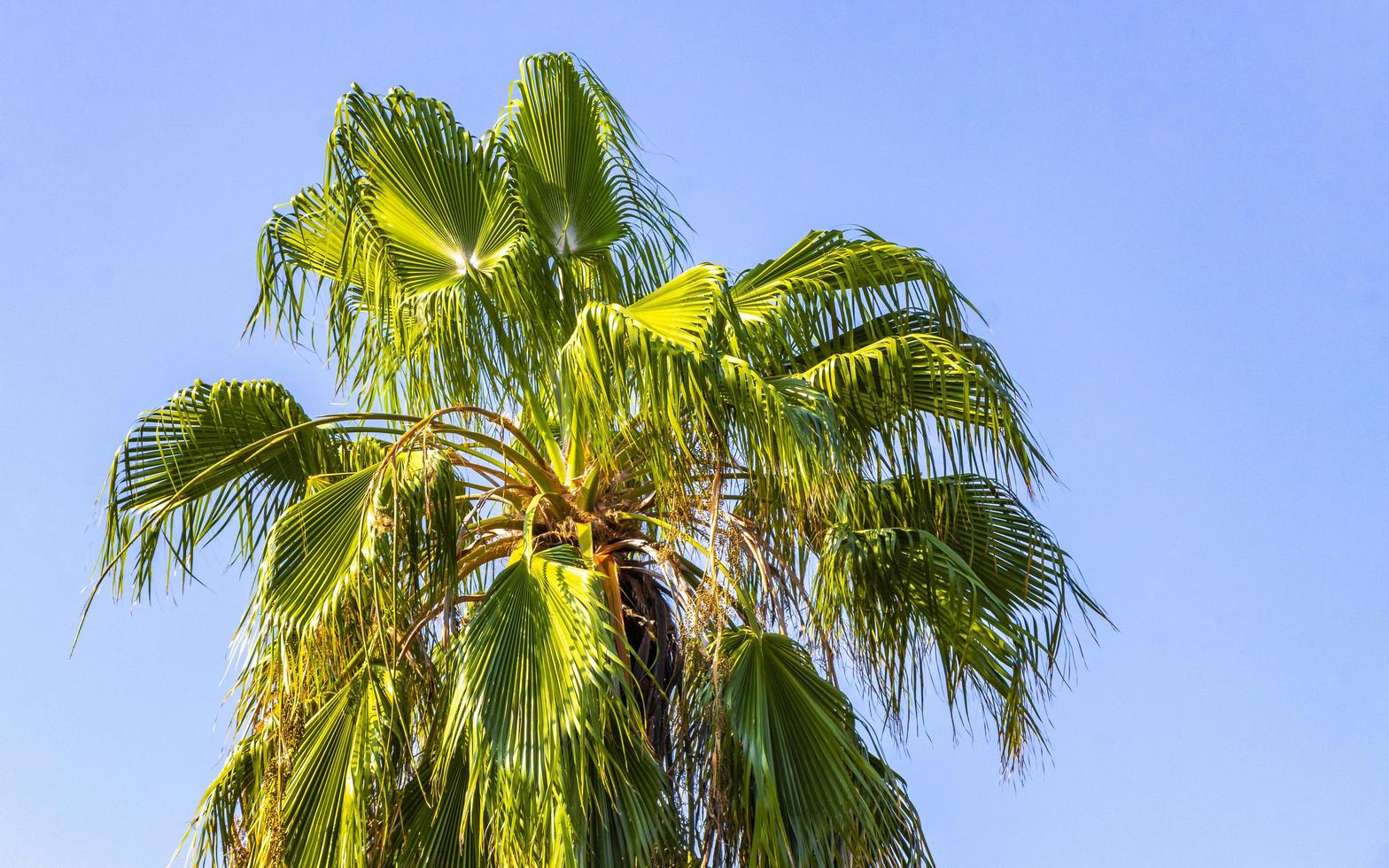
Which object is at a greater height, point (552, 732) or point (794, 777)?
point (552, 732)

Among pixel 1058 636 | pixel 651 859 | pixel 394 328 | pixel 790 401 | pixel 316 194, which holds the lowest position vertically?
pixel 651 859

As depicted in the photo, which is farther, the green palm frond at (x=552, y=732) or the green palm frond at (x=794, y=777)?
the green palm frond at (x=794, y=777)

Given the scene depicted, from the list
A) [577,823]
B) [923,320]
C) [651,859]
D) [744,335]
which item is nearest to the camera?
[577,823]

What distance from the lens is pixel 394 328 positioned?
7555 millimetres

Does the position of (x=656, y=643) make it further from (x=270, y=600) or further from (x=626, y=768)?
(x=270, y=600)

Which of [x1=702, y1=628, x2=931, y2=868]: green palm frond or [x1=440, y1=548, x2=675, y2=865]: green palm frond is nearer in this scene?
[x1=440, y1=548, x2=675, y2=865]: green palm frond

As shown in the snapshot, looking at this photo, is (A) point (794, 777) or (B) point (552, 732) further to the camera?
(A) point (794, 777)

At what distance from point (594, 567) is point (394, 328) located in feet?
5.15

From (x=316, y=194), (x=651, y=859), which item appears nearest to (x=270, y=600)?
(x=651, y=859)

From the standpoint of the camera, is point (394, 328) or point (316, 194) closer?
point (394, 328)

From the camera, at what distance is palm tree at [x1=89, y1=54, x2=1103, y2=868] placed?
637 cm

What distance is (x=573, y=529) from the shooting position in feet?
24.1

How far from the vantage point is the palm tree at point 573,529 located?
6.37m

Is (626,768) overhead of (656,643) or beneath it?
beneath
